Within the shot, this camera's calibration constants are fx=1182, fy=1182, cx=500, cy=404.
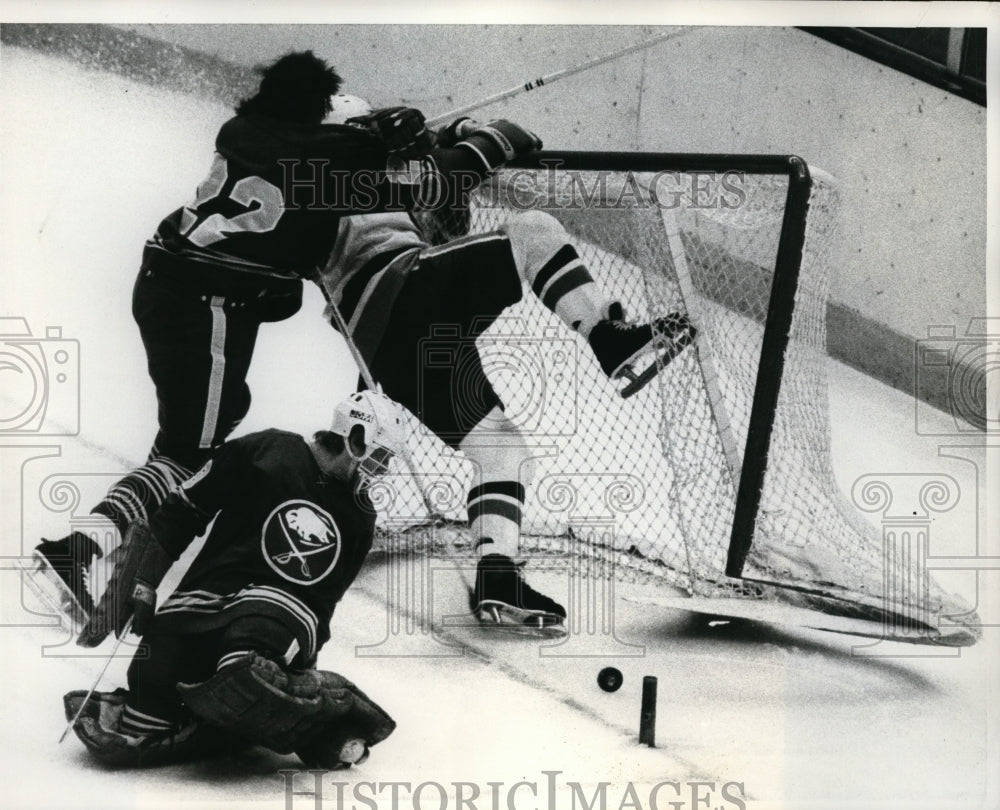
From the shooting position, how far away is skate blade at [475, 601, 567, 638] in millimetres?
2480

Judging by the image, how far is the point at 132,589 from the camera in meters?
2.43

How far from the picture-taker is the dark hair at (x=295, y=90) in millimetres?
2488

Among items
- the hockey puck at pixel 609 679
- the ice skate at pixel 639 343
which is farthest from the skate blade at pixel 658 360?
the hockey puck at pixel 609 679

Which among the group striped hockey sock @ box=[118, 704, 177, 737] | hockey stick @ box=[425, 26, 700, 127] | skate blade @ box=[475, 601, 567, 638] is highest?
hockey stick @ box=[425, 26, 700, 127]

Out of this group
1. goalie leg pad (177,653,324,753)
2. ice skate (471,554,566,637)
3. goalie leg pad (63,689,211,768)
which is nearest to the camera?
goalie leg pad (177,653,324,753)

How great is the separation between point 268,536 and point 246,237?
618 mm

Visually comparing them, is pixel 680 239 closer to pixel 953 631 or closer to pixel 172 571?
pixel 953 631

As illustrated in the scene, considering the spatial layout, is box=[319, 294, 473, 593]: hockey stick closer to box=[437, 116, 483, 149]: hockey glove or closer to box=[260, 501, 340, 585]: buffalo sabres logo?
box=[260, 501, 340, 585]: buffalo sabres logo

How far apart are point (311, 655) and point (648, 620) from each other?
0.71 metres

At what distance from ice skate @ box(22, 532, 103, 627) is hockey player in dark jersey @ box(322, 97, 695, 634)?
2.34ft

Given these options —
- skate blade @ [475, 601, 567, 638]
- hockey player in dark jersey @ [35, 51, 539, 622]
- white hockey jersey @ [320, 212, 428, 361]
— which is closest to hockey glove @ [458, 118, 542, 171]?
hockey player in dark jersey @ [35, 51, 539, 622]

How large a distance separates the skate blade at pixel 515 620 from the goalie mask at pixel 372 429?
0.37 metres
